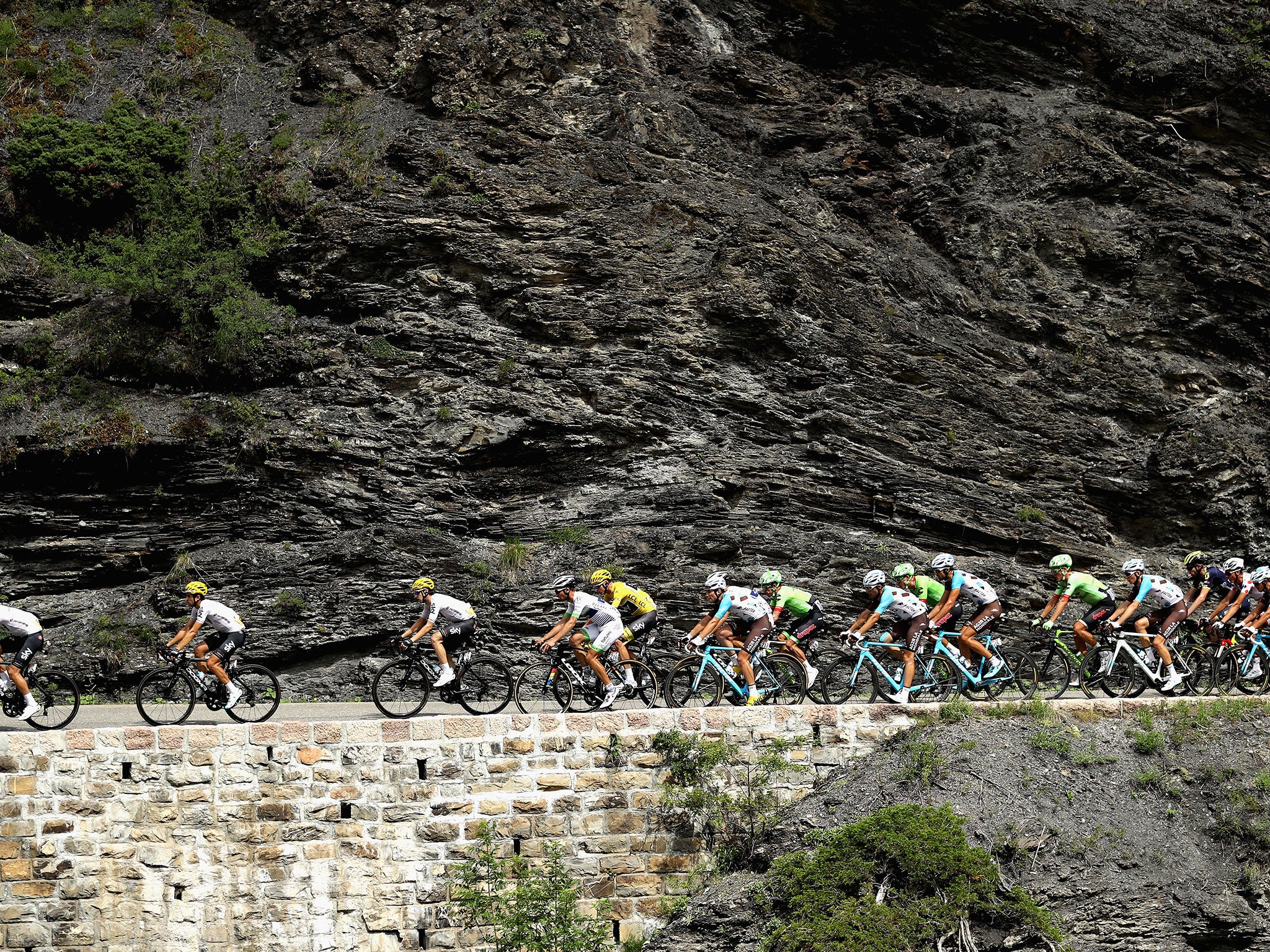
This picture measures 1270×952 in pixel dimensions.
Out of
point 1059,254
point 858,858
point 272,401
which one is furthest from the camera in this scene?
point 1059,254

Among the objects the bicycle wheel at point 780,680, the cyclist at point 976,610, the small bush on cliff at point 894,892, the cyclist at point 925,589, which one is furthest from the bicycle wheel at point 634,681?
the cyclist at point 976,610

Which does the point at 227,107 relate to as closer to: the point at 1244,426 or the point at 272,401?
the point at 272,401

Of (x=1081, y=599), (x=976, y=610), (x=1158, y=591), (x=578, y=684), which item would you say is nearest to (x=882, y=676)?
(x=976, y=610)

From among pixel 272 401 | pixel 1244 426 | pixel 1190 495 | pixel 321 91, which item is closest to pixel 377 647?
pixel 272 401

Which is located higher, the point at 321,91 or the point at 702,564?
the point at 321,91

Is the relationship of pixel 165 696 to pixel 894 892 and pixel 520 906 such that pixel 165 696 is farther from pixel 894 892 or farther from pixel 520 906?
pixel 894 892

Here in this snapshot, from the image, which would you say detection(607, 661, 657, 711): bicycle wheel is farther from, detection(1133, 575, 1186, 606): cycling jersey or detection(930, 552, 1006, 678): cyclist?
Answer: detection(1133, 575, 1186, 606): cycling jersey

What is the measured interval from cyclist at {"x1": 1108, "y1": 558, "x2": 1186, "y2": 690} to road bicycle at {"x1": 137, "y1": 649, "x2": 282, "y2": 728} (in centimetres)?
1154

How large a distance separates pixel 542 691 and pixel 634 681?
1.22 metres

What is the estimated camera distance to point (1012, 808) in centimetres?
1305

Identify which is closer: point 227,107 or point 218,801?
point 218,801

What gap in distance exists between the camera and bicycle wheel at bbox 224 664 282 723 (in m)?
14.5

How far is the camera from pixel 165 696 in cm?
1404

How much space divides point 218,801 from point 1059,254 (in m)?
20.2
